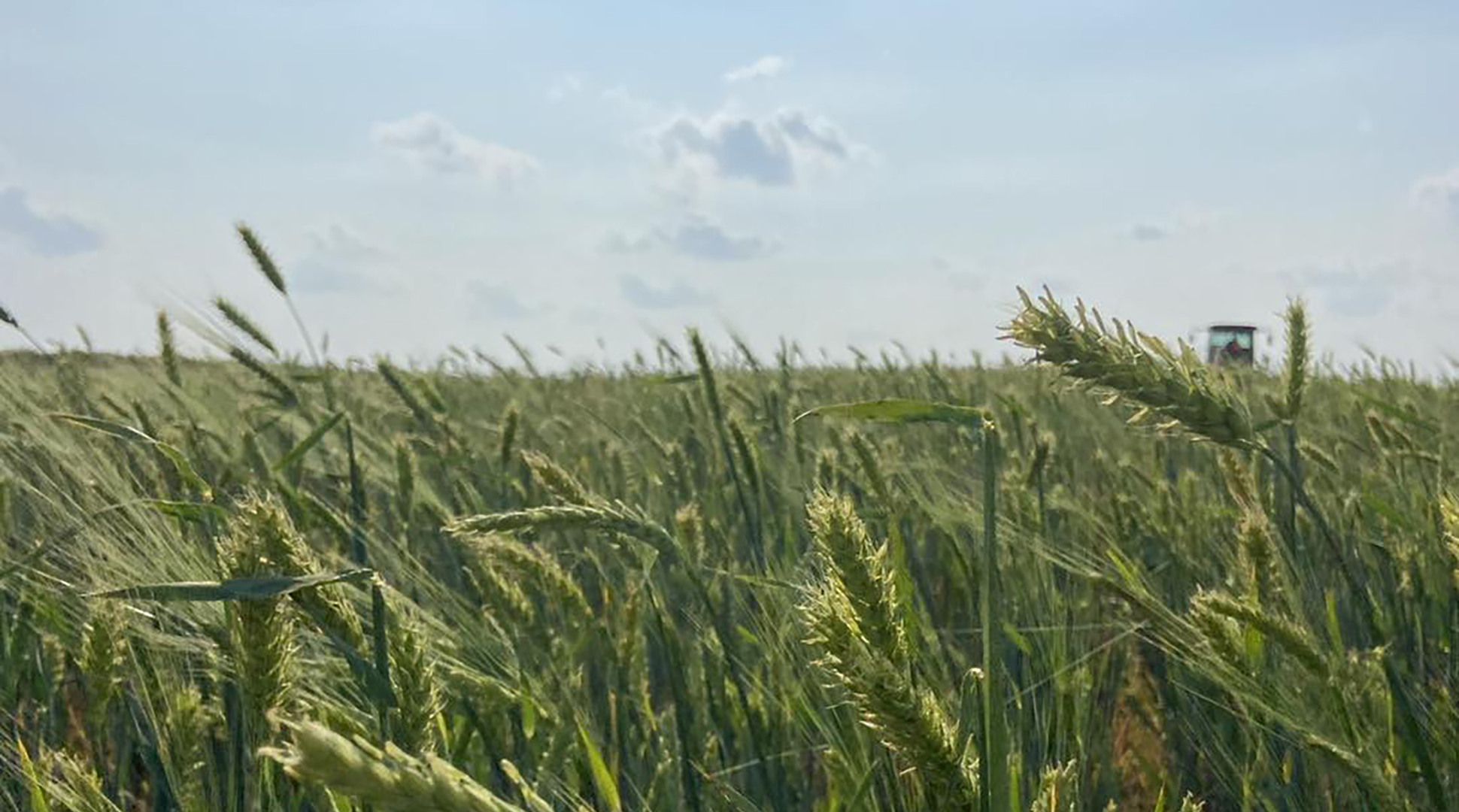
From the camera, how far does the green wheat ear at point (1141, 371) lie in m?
1.14

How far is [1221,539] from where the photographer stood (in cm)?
263

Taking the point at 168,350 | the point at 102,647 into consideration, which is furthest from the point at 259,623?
the point at 168,350

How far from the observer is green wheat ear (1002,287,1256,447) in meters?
1.14

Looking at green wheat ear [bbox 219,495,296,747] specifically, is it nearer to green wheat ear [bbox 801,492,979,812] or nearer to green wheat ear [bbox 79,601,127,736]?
green wheat ear [bbox 801,492,979,812]

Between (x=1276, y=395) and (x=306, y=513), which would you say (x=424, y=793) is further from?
(x=306, y=513)

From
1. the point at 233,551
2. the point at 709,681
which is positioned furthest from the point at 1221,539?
the point at 233,551

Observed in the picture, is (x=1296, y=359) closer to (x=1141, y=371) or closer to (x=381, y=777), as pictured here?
(x=1141, y=371)

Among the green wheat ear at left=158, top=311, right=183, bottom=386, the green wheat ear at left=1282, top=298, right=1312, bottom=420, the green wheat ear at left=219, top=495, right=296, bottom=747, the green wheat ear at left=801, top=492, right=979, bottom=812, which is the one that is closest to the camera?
the green wheat ear at left=801, top=492, right=979, bottom=812

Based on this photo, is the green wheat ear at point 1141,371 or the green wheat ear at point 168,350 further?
the green wheat ear at point 168,350

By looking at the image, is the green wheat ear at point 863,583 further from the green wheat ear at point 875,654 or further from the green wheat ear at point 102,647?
the green wheat ear at point 102,647

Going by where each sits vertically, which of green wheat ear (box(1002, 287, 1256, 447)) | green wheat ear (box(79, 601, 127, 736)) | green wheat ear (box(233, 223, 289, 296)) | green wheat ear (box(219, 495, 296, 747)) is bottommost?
green wheat ear (box(79, 601, 127, 736))

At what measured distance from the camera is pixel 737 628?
68.6 inches

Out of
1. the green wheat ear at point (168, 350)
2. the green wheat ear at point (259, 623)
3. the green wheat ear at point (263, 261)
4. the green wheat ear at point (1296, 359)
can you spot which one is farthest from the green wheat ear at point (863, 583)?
the green wheat ear at point (168, 350)

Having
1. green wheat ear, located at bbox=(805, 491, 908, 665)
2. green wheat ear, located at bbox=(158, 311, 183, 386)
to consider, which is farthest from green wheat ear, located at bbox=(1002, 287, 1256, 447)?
green wheat ear, located at bbox=(158, 311, 183, 386)
